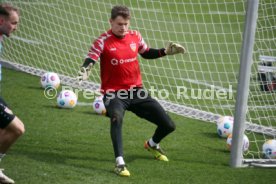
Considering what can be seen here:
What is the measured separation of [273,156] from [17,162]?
9.59ft

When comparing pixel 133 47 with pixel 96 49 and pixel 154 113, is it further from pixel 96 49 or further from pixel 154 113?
pixel 154 113

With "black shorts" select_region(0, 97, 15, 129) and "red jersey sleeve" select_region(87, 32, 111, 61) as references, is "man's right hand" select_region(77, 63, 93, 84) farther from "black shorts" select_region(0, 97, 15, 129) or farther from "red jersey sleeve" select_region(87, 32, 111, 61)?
"black shorts" select_region(0, 97, 15, 129)

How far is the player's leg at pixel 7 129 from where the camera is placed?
5102 mm

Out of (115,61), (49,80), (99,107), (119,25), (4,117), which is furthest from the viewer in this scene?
(49,80)

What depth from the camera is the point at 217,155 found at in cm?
677

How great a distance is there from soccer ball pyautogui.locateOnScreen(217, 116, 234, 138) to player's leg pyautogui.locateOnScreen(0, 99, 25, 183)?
3165mm

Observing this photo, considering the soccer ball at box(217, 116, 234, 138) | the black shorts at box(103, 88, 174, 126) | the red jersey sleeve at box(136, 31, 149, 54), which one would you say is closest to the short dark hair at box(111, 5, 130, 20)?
the red jersey sleeve at box(136, 31, 149, 54)

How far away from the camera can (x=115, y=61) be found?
6.26m

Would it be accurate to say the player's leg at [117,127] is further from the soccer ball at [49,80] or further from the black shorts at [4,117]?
the soccer ball at [49,80]

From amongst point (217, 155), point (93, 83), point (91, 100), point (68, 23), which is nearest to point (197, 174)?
point (217, 155)

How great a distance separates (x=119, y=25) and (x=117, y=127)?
111cm

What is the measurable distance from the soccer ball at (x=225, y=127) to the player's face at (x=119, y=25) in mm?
2062

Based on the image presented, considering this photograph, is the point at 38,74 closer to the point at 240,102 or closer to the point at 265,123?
the point at 265,123

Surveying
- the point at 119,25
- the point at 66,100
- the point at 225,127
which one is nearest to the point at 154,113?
the point at 119,25
